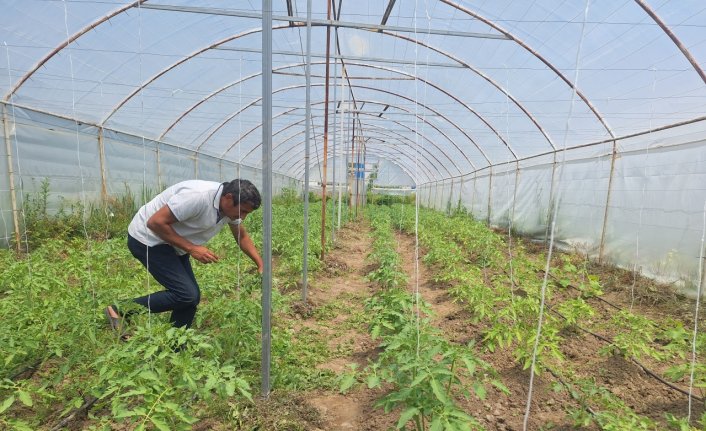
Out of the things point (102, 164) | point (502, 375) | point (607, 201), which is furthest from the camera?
point (102, 164)

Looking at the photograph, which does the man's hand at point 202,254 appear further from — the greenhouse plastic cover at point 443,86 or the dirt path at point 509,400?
the greenhouse plastic cover at point 443,86

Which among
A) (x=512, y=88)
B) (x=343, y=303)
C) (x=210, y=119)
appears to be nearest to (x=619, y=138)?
(x=512, y=88)

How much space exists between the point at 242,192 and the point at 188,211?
376 mm

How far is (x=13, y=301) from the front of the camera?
106 inches

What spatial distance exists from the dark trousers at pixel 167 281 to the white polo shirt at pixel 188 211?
2.3 inches

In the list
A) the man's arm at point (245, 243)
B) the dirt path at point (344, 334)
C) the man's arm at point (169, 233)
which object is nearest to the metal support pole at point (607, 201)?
the dirt path at point (344, 334)

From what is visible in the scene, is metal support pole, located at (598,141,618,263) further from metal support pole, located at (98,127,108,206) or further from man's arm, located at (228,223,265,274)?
metal support pole, located at (98,127,108,206)

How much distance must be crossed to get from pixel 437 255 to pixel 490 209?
23.7 ft

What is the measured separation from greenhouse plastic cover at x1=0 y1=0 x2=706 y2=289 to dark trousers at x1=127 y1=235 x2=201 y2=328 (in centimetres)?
232

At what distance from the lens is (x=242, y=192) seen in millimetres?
Answer: 2490

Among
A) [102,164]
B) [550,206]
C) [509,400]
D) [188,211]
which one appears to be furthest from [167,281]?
[550,206]

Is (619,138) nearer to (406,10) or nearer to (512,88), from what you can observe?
(512,88)

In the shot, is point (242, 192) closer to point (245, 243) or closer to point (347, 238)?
point (245, 243)

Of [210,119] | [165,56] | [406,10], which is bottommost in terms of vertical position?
[210,119]
